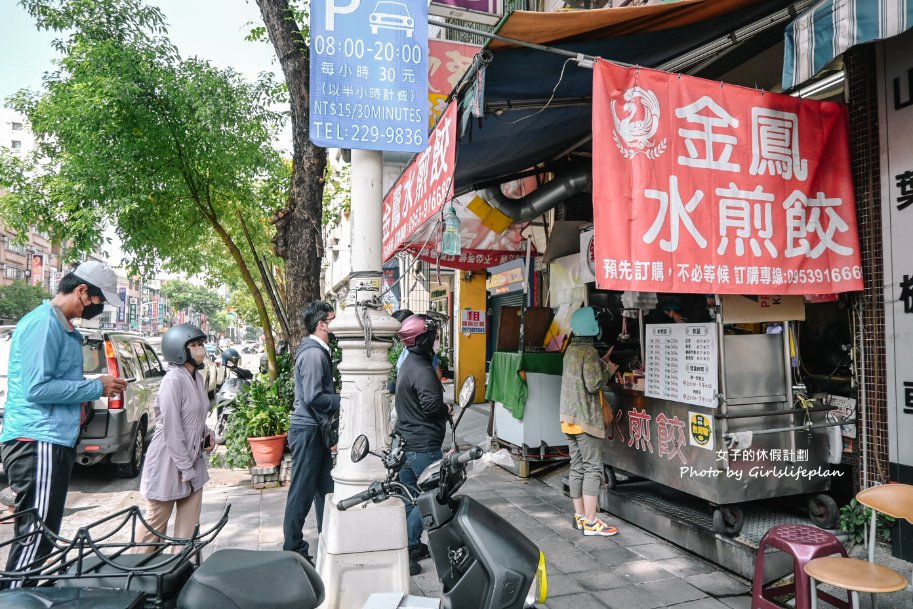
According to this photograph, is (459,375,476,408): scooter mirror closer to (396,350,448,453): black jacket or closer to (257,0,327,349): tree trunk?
(396,350,448,453): black jacket

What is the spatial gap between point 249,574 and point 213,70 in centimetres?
958

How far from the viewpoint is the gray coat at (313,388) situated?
443cm

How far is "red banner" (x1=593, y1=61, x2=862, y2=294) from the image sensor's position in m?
3.48

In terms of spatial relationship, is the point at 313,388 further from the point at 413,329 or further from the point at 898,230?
the point at 898,230

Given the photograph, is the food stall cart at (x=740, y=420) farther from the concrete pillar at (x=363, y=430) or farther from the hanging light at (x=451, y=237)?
the concrete pillar at (x=363, y=430)

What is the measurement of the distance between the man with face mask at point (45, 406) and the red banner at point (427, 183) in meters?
2.37

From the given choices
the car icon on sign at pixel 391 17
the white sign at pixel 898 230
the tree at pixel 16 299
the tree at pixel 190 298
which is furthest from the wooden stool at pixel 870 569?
the tree at pixel 190 298

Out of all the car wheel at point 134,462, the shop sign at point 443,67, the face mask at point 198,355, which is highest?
the shop sign at point 443,67

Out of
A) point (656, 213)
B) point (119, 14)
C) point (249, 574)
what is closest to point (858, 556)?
point (656, 213)

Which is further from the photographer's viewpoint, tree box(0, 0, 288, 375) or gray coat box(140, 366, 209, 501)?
tree box(0, 0, 288, 375)

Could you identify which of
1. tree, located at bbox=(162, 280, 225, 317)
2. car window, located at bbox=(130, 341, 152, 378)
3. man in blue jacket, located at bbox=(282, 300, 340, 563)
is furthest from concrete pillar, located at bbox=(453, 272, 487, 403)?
tree, located at bbox=(162, 280, 225, 317)

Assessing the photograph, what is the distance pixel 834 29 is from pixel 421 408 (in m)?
3.88

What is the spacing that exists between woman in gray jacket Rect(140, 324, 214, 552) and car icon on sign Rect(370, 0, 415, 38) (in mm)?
2467

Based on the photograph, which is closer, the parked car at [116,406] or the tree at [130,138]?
the parked car at [116,406]
